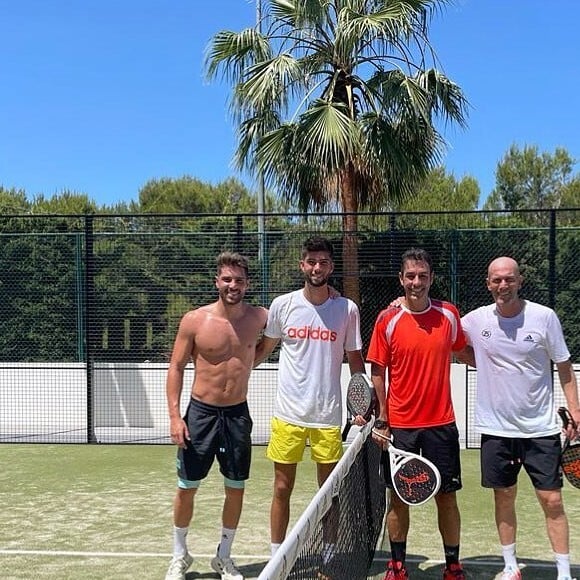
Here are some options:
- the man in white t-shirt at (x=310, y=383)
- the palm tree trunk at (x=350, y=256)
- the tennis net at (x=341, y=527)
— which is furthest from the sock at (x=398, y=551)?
the palm tree trunk at (x=350, y=256)

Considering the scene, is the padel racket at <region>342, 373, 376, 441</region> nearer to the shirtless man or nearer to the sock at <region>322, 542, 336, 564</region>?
the shirtless man

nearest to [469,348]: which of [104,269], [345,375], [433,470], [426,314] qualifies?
[426,314]

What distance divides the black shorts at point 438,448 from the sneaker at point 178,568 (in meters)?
1.28

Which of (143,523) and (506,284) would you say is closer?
(506,284)

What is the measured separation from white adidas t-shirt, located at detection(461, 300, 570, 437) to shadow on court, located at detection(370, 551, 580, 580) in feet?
3.23

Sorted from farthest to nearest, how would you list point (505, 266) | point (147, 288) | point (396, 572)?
point (147, 288) → point (396, 572) → point (505, 266)

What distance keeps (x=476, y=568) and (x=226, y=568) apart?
4.97 feet

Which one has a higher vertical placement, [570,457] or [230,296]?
[230,296]

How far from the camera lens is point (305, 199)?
10359 millimetres

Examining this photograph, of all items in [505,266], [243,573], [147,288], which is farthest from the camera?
[147,288]

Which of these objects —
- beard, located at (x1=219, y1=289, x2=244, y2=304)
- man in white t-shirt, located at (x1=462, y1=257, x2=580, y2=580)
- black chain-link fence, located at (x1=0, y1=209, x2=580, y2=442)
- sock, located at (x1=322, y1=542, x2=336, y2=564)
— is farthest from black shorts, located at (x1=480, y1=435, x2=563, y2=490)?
black chain-link fence, located at (x1=0, y1=209, x2=580, y2=442)

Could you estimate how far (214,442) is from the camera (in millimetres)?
4332

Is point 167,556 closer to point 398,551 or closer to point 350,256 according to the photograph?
point 398,551

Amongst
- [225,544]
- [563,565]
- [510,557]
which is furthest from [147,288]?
[563,565]
